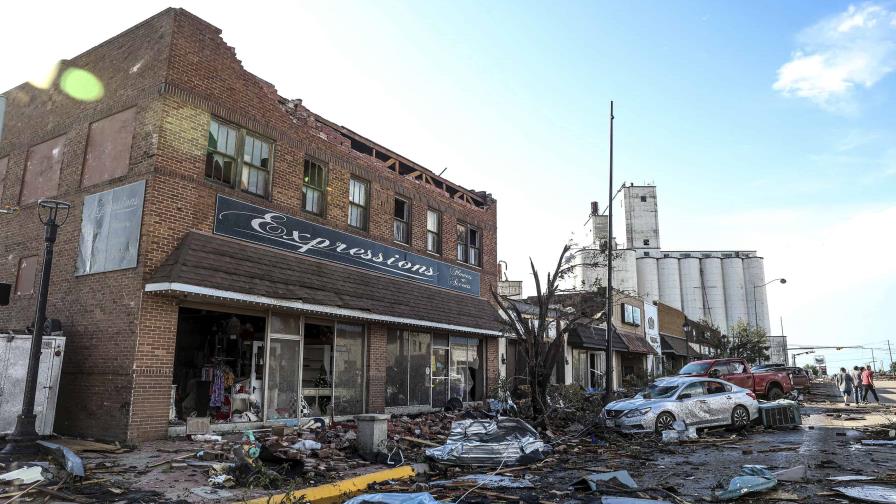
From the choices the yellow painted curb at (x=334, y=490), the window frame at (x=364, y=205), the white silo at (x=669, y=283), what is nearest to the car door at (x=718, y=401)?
the yellow painted curb at (x=334, y=490)

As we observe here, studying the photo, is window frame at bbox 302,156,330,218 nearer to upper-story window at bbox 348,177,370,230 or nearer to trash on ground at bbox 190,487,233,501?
upper-story window at bbox 348,177,370,230

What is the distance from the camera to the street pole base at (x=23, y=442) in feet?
30.2

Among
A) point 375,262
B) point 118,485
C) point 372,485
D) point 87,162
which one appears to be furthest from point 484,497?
point 87,162

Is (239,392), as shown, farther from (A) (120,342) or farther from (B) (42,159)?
(B) (42,159)

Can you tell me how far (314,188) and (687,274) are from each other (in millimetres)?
68138

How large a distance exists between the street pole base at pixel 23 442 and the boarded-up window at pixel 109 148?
5402 mm

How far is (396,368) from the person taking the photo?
1800 centimetres

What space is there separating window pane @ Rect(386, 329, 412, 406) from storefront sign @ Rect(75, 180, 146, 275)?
786cm

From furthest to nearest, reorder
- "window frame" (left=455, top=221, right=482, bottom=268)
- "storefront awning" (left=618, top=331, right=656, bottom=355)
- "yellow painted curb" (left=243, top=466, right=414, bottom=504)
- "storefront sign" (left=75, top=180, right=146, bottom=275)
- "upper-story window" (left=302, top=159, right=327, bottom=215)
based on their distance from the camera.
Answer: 1. "storefront awning" (left=618, top=331, right=656, bottom=355)
2. "window frame" (left=455, top=221, right=482, bottom=268)
3. "upper-story window" (left=302, top=159, right=327, bottom=215)
4. "storefront sign" (left=75, top=180, right=146, bottom=275)
5. "yellow painted curb" (left=243, top=466, right=414, bottom=504)

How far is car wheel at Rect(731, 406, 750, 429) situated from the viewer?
16.4 m

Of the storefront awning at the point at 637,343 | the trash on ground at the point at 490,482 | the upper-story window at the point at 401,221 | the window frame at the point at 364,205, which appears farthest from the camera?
the storefront awning at the point at 637,343

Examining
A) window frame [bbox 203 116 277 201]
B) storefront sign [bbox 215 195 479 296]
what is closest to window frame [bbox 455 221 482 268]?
storefront sign [bbox 215 195 479 296]

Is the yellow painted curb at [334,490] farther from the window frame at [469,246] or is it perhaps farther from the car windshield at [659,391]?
the window frame at [469,246]

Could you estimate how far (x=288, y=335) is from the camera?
47.1ft
